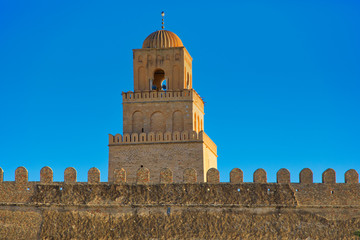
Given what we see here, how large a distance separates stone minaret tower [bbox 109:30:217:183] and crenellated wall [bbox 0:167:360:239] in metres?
4.84

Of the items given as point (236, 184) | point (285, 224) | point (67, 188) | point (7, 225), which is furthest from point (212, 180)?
point (7, 225)

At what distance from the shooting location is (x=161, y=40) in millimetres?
37969

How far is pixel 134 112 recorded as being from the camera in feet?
122

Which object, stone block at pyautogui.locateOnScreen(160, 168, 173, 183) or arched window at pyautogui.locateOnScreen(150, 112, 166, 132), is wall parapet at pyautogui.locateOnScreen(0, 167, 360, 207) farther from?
arched window at pyautogui.locateOnScreen(150, 112, 166, 132)

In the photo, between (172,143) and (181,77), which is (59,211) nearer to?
(172,143)

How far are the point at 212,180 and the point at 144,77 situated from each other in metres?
8.36

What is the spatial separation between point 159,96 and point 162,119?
956 mm

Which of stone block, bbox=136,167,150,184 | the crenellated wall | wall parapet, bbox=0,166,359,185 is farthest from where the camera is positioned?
stone block, bbox=136,167,150,184

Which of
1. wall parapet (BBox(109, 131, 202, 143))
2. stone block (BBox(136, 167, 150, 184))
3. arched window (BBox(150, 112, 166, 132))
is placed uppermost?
arched window (BBox(150, 112, 166, 132))

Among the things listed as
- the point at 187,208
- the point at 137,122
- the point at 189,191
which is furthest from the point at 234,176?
the point at 137,122

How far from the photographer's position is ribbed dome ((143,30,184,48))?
3791 cm

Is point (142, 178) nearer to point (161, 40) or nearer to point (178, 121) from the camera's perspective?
point (178, 121)

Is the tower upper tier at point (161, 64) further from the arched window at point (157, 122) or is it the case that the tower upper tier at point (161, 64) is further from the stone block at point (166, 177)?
the stone block at point (166, 177)

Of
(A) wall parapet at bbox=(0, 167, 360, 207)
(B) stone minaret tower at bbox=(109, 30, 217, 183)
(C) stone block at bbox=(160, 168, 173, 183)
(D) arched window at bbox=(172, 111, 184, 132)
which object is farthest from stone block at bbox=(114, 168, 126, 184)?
(D) arched window at bbox=(172, 111, 184, 132)
